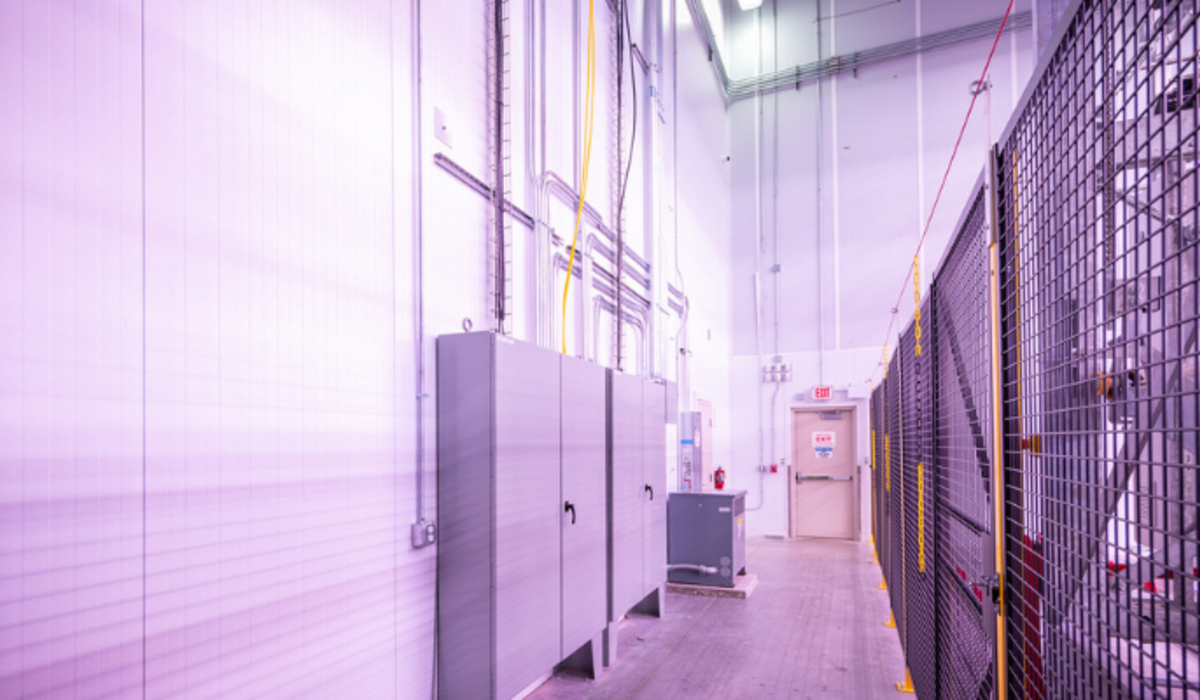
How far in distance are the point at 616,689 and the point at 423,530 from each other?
5.19 feet

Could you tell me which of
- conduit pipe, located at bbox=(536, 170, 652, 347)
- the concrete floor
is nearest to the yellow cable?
conduit pipe, located at bbox=(536, 170, 652, 347)

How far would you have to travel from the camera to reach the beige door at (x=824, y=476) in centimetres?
871

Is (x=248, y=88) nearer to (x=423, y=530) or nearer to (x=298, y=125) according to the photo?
(x=298, y=125)

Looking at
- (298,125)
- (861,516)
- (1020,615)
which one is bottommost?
(861,516)

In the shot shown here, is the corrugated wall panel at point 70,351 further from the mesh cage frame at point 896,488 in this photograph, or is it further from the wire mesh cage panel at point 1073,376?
the mesh cage frame at point 896,488

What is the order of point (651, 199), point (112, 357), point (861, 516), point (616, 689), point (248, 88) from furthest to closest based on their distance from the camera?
point (861, 516), point (651, 199), point (616, 689), point (248, 88), point (112, 357)

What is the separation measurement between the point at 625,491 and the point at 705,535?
1.66 metres

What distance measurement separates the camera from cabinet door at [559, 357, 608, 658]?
3555 mm

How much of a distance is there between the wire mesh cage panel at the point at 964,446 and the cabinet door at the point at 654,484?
242 centimetres

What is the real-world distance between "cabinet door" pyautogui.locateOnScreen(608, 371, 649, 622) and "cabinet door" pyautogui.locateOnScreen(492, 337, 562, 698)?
78cm

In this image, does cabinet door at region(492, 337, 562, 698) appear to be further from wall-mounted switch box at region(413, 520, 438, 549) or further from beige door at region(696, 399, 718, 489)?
beige door at region(696, 399, 718, 489)

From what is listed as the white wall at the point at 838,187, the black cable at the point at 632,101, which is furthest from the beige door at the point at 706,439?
the black cable at the point at 632,101

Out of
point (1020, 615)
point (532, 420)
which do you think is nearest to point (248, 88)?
point (532, 420)

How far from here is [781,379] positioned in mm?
9008
